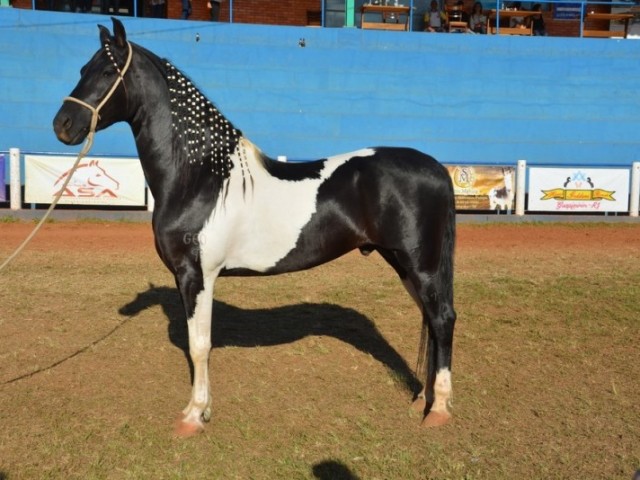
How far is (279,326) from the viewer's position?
7.71 m

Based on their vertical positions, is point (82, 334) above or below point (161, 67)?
below

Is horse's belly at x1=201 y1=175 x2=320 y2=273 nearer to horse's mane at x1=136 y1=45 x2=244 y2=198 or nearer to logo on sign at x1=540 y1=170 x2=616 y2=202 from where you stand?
horse's mane at x1=136 y1=45 x2=244 y2=198

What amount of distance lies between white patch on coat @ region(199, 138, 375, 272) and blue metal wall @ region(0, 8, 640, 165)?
1337 centimetres

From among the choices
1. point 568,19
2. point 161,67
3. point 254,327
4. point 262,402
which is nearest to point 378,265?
point 254,327

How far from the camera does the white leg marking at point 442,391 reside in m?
5.20

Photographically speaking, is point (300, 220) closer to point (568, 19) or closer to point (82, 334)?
point (82, 334)

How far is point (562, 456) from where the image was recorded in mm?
4586

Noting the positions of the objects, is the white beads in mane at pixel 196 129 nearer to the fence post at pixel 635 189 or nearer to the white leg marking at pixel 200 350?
the white leg marking at pixel 200 350

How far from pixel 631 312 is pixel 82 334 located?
6220 mm

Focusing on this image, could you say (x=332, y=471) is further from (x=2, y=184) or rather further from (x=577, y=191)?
(x=577, y=191)

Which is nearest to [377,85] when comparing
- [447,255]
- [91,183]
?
[91,183]

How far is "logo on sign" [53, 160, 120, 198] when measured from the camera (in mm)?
15516

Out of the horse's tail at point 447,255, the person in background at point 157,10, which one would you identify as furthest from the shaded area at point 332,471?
the person in background at point 157,10

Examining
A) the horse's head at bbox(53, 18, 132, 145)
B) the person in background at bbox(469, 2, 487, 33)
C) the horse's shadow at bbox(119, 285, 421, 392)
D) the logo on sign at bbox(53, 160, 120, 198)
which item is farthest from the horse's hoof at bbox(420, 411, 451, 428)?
the person in background at bbox(469, 2, 487, 33)
